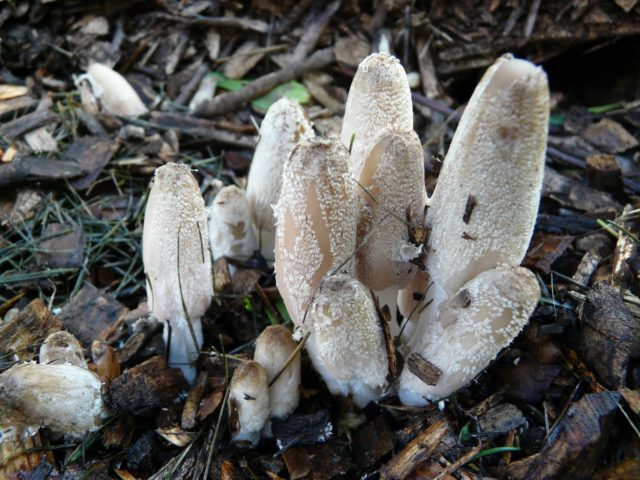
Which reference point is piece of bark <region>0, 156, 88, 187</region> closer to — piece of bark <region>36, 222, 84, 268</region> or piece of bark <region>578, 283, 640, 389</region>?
piece of bark <region>36, 222, 84, 268</region>

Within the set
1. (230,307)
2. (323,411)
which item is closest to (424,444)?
(323,411)

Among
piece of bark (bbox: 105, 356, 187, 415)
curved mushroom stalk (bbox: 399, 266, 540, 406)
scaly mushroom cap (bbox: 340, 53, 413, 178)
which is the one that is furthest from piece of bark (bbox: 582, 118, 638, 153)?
piece of bark (bbox: 105, 356, 187, 415)

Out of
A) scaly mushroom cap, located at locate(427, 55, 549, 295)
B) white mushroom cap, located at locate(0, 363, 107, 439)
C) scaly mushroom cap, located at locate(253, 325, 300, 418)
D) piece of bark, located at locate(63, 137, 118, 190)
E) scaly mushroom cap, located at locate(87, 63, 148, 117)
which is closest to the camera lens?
scaly mushroom cap, located at locate(427, 55, 549, 295)

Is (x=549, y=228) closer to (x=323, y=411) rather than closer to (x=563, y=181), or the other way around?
(x=563, y=181)

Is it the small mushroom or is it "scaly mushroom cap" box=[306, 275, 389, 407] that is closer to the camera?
"scaly mushroom cap" box=[306, 275, 389, 407]

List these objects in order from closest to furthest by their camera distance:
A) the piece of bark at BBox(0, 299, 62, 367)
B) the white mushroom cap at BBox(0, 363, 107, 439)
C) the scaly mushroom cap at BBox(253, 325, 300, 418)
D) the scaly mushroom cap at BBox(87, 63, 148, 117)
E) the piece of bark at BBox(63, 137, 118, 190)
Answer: the white mushroom cap at BBox(0, 363, 107, 439) < the scaly mushroom cap at BBox(253, 325, 300, 418) < the piece of bark at BBox(0, 299, 62, 367) < the piece of bark at BBox(63, 137, 118, 190) < the scaly mushroom cap at BBox(87, 63, 148, 117)

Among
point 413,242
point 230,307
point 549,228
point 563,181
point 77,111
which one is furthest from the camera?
point 77,111

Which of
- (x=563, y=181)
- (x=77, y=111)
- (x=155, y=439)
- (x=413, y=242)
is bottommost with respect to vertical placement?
(x=155, y=439)
